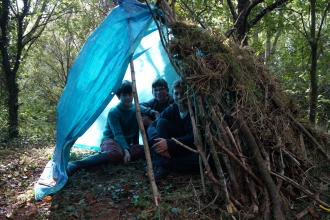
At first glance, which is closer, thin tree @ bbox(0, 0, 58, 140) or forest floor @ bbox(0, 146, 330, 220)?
forest floor @ bbox(0, 146, 330, 220)

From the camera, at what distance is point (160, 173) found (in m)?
3.52

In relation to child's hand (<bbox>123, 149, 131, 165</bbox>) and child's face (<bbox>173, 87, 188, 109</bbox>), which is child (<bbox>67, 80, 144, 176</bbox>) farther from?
child's face (<bbox>173, 87, 188, 109</bbox>)

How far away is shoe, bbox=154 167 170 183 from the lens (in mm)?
3473

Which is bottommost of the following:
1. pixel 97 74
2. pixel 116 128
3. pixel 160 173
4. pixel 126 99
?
pixel 160 173

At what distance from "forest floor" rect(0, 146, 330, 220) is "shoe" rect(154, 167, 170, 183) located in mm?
59

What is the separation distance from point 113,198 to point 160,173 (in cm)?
61

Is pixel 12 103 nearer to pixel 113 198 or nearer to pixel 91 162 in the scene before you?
pixel 91 162

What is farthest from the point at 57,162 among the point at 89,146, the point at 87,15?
the point at 87,15

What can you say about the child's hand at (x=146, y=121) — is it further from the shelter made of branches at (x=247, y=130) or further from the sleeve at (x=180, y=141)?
the shelter made of branches at (x=247, y=130)

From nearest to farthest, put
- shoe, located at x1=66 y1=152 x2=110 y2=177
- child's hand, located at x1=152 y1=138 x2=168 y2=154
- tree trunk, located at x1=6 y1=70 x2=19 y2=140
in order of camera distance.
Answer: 1. child's hand, located at x1=152 y1=138 x2=168 y2=154
2. shoe, located at x1=66 y1=152 x2=110 y2=177
3. tree trunk, located at x1=6 y1=70 x2=19 y2=140

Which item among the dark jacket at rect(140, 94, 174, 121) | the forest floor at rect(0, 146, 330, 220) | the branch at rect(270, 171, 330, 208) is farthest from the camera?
the dark jacket at rect(140, 94, 174, 121)

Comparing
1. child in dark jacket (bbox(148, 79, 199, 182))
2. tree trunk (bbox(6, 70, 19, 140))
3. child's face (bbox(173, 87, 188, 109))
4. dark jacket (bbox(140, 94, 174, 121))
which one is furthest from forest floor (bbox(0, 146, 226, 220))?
tree trunk (bbox(6, 70, 19, 140))

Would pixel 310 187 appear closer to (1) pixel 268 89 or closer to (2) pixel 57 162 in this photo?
(1) pixel 268 89

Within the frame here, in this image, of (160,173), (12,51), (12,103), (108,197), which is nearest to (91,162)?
(108,197)
